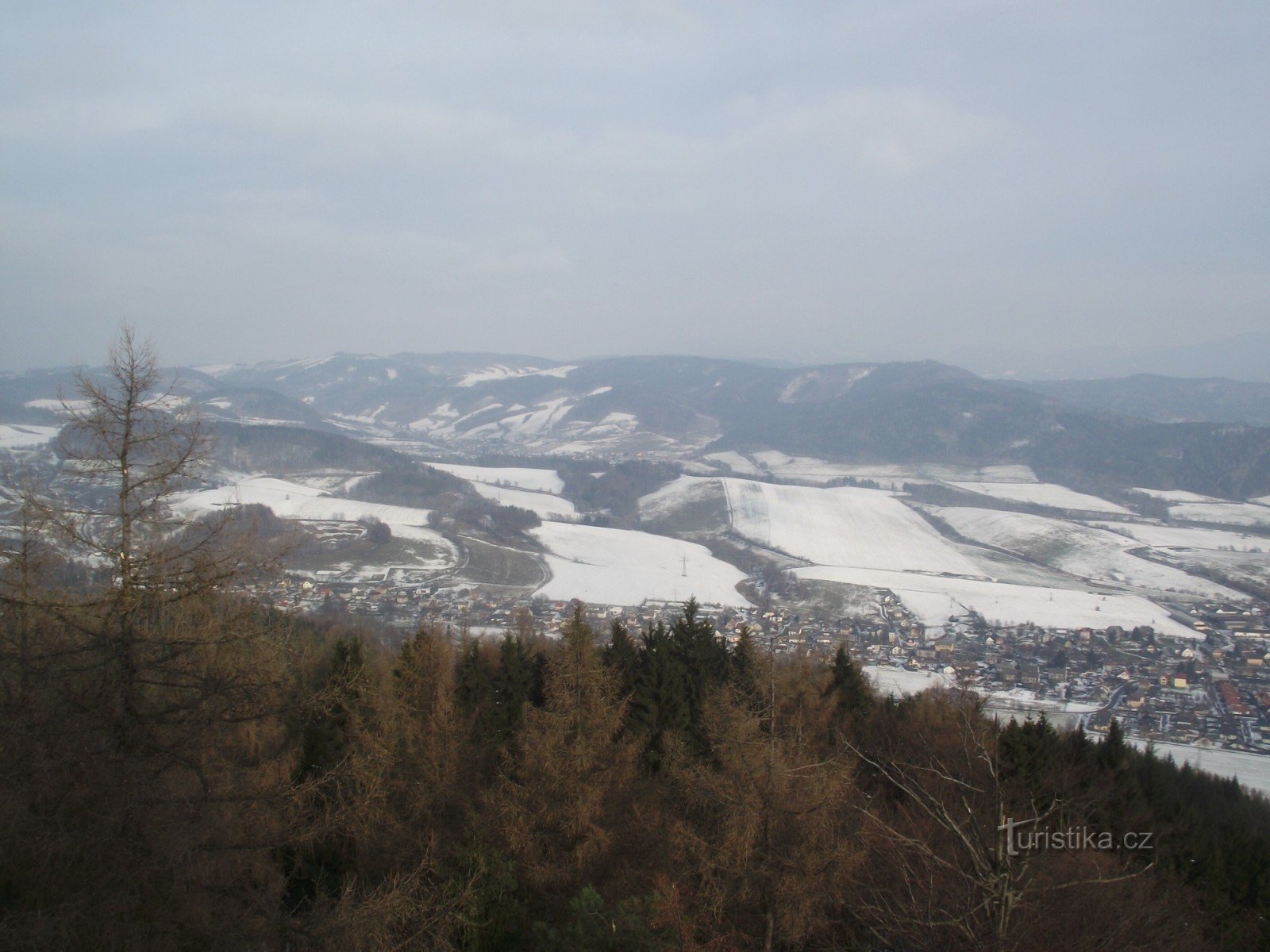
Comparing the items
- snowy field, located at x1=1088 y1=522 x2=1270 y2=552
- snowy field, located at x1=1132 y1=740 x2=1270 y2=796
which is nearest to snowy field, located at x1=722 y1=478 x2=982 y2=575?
snowy field, located at x1=1088 y1=522 x2=1270 y2=552

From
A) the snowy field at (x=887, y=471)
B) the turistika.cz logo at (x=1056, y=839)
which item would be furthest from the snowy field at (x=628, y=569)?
the snowy field at (x=887, y=471)

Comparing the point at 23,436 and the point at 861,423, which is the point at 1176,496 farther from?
the point at 23,436

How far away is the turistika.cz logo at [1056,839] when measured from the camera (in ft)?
17.2

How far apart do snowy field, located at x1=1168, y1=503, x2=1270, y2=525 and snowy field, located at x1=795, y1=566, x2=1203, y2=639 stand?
135 ft

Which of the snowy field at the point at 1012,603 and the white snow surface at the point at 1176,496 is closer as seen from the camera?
the snowy field at the point at 1012,603

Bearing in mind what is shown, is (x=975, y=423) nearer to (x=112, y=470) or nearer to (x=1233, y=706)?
(x=1233, y=706)

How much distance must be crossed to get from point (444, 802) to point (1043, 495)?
91925mm

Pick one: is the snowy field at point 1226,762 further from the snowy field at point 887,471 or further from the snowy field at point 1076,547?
the snowy field at point 887,471

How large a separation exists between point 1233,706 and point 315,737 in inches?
1190

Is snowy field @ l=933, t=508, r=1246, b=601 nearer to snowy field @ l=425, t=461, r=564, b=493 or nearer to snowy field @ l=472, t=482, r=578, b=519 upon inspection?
snowy field @ l=472, t=482, r=578, b=519

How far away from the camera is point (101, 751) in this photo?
5152mm

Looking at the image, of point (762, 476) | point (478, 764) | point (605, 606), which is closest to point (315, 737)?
point (478, 764)

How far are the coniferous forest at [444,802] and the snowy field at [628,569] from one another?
24525 mm

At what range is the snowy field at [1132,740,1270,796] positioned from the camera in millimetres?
21062
